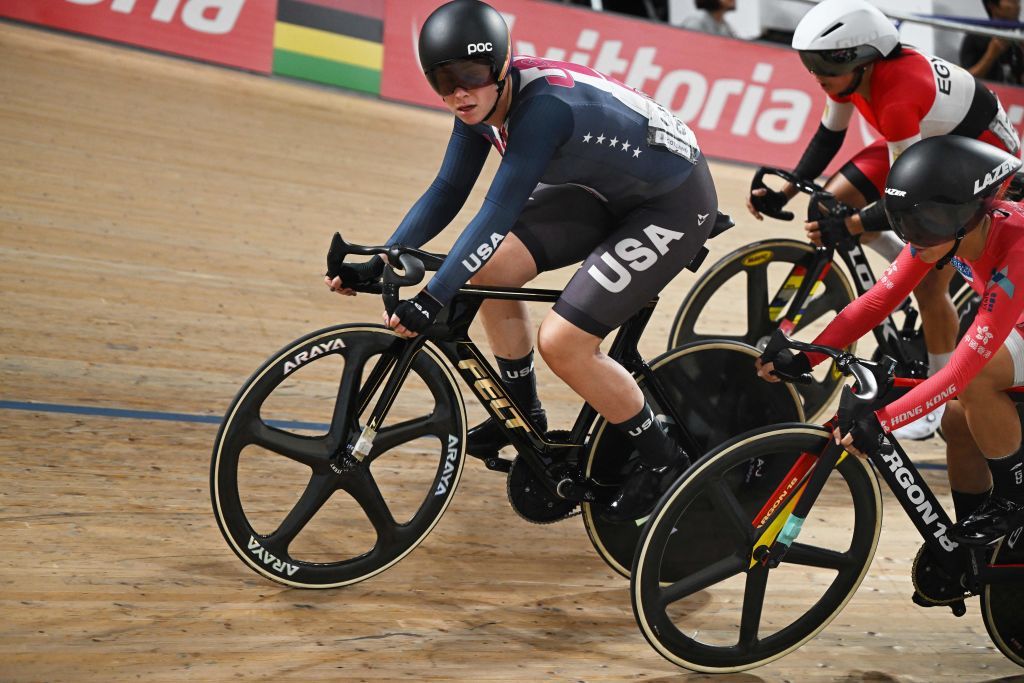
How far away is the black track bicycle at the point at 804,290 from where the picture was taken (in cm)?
414

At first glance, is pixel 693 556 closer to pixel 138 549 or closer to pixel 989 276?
pixel 989 276

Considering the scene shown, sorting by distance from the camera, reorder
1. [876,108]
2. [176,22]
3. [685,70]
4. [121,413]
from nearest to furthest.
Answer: [121,413], [876,108], [176,22], [685,70]

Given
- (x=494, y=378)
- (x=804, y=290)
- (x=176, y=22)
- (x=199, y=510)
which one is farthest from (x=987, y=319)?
(x=176, y=22)

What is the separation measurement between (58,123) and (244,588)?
15.2 ft

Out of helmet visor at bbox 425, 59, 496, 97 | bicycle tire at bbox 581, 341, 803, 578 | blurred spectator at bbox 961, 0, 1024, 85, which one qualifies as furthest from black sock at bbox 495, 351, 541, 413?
blurred spectator at bbox 961, 0, 1024, 85

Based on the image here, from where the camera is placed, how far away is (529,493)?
122 inches

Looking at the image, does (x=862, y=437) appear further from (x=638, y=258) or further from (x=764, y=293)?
(x=764, y=293)

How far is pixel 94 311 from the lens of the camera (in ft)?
14.4

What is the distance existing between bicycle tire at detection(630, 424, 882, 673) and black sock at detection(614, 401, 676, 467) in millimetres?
188

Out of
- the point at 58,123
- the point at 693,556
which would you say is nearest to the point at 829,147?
the point at 693,556

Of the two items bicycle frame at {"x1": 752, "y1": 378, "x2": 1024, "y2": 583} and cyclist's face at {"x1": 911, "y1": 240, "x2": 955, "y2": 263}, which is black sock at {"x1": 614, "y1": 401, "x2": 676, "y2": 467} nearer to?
bicycle frame at {"x1": 752, "y1": 378, "x2": 1024, "y2": 583}

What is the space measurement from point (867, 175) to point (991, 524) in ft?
5.84

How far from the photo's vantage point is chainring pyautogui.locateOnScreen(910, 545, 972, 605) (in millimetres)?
2914

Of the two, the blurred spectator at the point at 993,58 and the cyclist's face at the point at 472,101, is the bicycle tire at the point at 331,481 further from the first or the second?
the blurred spectator at the point at 993,58
